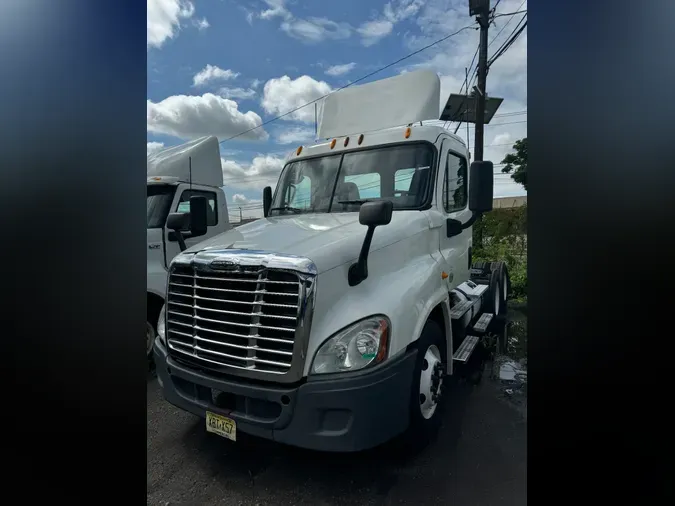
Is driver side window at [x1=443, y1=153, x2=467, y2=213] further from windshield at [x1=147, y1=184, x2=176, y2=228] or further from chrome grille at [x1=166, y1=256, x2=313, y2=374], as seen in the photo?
windshield at [x1=147, y1=184, x2=176, y2=228]

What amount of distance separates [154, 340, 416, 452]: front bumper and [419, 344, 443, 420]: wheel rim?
13.5 inches

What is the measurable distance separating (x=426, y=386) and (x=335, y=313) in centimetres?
90

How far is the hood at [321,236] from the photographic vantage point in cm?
217

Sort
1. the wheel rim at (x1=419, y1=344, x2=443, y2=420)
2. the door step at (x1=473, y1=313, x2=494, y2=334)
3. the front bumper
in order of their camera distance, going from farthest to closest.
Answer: the door step at (x1=473, y1=313, x2=494, y2=334) → the wheel rim at (x1=419, y1=344, x2=443, y2=420) → the front bumper

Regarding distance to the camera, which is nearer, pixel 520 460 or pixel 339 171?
pixel 520 460

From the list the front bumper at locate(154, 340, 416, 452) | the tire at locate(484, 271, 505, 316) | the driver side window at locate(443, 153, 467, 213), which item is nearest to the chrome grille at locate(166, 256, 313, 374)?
the front bumper at locate(154, 340, 416, 452)

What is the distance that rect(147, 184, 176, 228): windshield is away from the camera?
13.3ft

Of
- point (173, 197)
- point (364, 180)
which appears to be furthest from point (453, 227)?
point (173, 197)
